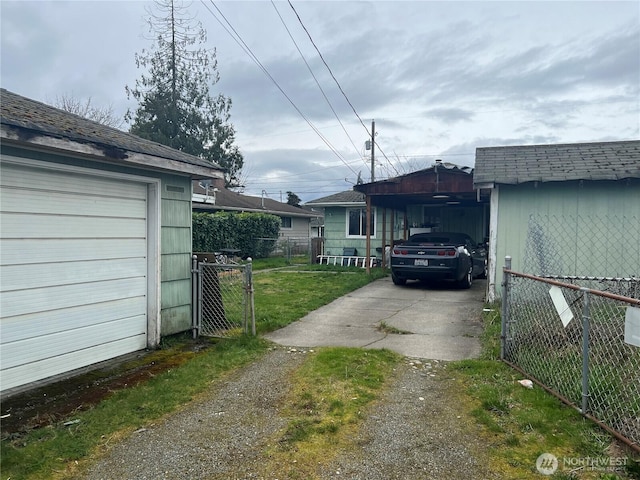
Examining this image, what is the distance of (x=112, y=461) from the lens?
2.95 metres

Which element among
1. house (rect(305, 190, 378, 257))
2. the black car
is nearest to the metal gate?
the black car

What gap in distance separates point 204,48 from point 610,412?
97.8 ft

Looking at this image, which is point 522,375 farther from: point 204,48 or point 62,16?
point 204,48

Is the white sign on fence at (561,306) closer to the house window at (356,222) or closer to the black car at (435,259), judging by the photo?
the black car at (435,259)

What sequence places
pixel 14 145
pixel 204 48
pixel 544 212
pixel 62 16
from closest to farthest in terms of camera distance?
pixel 14 145
pixel 62 16
pixel 544 212
pixel 204 48

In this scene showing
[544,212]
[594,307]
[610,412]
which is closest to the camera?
[610,412]

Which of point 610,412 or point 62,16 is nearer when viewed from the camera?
point 610,412

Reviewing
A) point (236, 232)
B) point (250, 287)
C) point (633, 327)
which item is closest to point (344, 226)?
point (236, 232)

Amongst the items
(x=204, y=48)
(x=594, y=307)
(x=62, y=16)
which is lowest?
(x=594, y=307)

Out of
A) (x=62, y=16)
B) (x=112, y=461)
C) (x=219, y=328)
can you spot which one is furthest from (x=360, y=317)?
(x=62, y=16)

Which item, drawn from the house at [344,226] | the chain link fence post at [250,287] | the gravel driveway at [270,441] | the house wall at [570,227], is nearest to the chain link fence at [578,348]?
the gravel driveway at [270,441]

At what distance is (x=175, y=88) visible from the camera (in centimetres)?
2794

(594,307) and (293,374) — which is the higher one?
(594,307)

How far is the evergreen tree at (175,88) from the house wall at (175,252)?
2259cm
